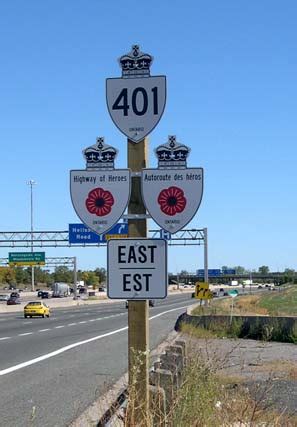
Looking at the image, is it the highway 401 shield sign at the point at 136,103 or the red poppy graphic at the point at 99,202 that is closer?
the red poppy graphic at the point at 99,202

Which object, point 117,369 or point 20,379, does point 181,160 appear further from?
point 117,369

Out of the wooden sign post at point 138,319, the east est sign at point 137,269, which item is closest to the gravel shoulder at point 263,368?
the wooden sign post at point 138,319

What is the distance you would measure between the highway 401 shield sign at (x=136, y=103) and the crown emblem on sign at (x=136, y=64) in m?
0.06

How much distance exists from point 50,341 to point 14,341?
1.20 m

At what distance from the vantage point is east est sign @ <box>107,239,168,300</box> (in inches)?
254

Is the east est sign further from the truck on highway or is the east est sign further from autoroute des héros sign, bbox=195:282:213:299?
the truck on highway

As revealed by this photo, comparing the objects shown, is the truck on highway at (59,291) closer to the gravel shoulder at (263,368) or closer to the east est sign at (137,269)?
the gravel shoulder at (263,368)

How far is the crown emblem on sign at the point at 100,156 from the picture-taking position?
658 centimetres

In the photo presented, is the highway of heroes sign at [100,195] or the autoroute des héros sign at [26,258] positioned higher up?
the autoroute des héros sign at [26,258]

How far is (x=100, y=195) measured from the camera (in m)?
6.54

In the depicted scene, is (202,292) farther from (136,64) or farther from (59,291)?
(59,291)

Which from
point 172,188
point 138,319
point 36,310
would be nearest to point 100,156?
point 172,188

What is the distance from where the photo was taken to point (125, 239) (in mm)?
6559

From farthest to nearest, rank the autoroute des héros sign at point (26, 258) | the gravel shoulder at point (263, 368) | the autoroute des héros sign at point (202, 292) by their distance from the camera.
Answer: the autoroute des héros sign at point (26, 258), the autoroute des héros sign at point (202, 292), the gravel shoulder at point (263, 368)
